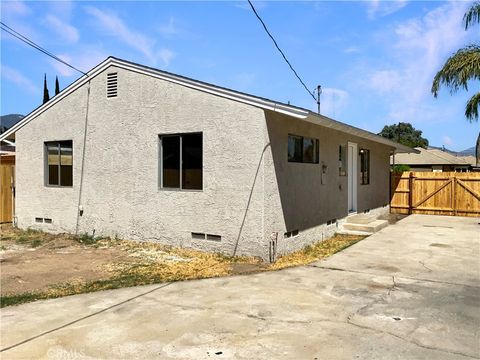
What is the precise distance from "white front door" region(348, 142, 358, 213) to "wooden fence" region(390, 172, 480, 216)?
5191mm

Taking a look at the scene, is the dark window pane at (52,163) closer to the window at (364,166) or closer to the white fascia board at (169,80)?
the white fascia board at (169,80)

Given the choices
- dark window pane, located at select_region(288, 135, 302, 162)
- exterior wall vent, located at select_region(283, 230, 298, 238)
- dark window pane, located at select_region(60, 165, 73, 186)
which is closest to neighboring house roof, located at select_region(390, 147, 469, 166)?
dark window pane, located at select_region(288, 135, 302, 162)

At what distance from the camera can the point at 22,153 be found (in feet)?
41.0

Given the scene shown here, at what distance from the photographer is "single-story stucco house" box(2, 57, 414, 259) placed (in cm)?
807

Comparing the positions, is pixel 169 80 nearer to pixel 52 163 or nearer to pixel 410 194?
pixel 52 163

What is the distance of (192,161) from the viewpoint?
8891 mm

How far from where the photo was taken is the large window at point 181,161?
8789 millimetres

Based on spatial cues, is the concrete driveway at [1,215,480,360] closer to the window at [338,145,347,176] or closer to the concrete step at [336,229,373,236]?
the concrete step at [336,229,373,236]

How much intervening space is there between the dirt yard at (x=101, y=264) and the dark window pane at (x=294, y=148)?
2103 millimetres

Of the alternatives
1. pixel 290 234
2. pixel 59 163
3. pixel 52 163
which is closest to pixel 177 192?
pixel 290 234

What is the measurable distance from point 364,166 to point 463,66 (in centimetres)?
451

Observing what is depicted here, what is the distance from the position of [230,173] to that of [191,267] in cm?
205

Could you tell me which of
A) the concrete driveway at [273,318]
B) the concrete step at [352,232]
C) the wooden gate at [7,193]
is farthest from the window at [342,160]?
the wooden gate at [7,193]

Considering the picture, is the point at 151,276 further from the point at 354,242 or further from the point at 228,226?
the point at 354,242
